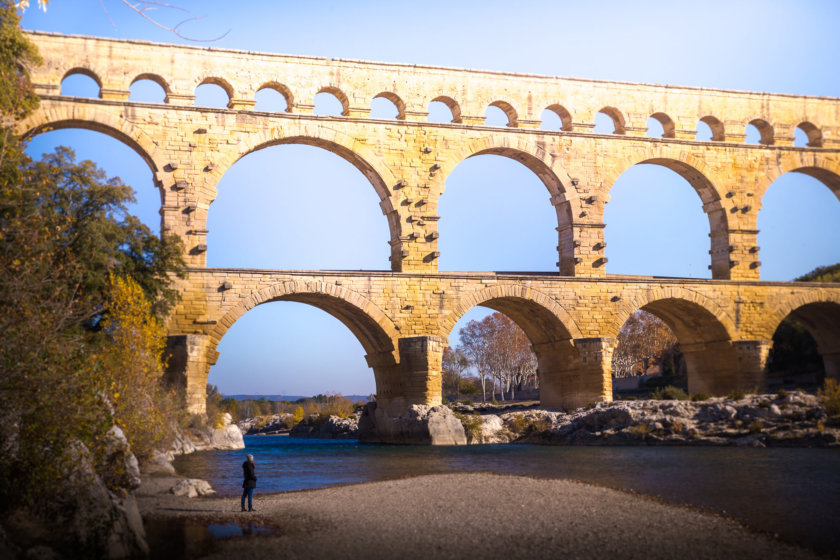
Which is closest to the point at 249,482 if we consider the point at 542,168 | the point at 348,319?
the point at 348,319

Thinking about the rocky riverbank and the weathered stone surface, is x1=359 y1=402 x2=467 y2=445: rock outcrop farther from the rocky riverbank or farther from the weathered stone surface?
the weathered stone surface

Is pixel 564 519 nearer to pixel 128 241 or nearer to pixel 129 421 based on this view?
pixel 129 421

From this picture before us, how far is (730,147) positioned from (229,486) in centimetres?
2041

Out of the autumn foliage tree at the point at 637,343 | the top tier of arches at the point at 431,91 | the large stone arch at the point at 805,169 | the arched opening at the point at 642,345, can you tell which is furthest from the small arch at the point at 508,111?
the autumn foliage tree at the point at 637,343

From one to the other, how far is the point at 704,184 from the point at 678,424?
30.9 feet

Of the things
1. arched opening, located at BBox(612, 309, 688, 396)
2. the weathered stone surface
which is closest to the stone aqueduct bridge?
the weathered stone surface

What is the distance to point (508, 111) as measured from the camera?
84.9 feet

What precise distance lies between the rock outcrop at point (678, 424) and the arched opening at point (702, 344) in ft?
11.4

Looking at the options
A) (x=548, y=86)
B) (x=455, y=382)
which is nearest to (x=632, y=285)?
(x=548, y=86)

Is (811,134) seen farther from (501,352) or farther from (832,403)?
(501,352)

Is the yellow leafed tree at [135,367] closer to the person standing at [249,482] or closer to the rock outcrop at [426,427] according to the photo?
the person standing at [249,482]

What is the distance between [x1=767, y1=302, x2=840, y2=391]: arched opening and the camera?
29.2 meters

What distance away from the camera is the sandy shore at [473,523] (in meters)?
8.61

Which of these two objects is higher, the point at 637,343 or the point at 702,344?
the point at 637,343
